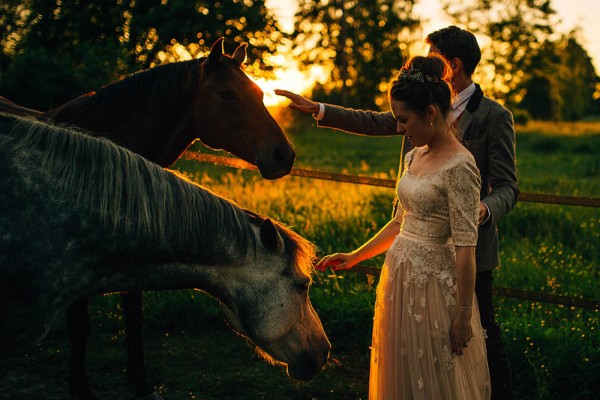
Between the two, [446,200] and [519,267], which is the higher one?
[446,200]

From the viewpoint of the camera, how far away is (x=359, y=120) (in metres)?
3.28

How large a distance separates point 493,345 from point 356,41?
33.7 metres

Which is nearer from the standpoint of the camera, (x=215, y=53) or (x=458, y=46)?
(x=458, y=46)

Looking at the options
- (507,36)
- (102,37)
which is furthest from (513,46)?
(102,37)

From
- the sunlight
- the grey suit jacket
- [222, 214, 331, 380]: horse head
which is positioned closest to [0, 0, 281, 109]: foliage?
the sunlight

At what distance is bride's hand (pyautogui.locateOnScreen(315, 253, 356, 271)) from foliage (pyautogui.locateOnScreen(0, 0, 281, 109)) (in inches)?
141

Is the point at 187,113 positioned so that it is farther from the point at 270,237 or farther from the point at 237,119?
the point at 270,237

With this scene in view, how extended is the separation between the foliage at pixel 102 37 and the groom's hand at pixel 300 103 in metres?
2.80

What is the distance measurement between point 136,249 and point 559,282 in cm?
393

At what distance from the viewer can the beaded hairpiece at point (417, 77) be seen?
7.41 feet

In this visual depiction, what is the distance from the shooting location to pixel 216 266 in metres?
2.37

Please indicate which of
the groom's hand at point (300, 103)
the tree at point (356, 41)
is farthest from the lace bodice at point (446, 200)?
the tree at point (356, 41)

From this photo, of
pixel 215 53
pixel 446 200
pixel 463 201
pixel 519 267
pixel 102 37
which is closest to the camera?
pixel 463 201

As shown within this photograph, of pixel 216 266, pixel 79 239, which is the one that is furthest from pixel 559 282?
pixel 79 239
